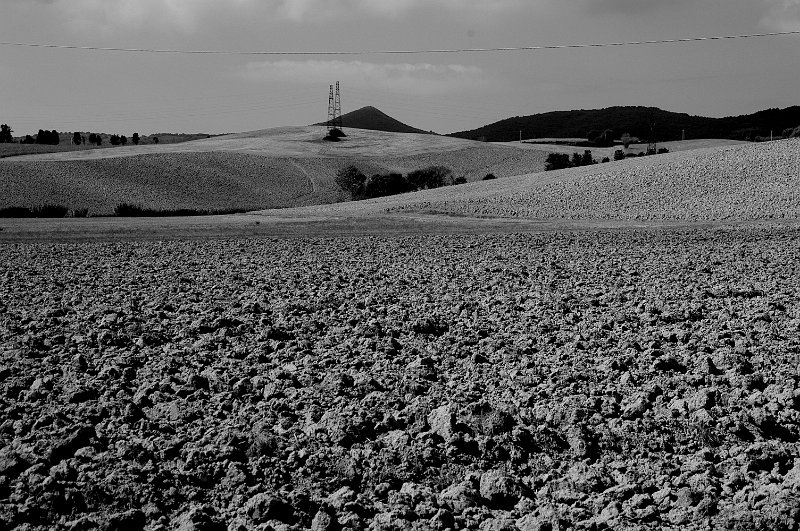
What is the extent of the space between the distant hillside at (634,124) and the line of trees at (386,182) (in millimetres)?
62080

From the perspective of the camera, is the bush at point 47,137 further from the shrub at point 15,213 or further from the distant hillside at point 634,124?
the shrub at point 15,213

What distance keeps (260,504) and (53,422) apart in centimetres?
242

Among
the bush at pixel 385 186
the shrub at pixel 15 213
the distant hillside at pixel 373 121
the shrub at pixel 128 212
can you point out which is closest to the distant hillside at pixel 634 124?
the distant hillside at pixel 373 121

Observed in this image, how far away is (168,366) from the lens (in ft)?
27.6

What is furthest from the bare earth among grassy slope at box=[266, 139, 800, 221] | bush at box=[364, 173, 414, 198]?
bush at box=[364, 173, 414, 198]

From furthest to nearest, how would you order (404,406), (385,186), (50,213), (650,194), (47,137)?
1. (47,137)
2. (385,186)
3. (50,213)
4. (650,194)
5. (404,406)

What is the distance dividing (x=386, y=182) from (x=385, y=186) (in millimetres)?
399

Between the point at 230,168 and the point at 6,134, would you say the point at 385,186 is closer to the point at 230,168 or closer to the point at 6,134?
the point at 230,168

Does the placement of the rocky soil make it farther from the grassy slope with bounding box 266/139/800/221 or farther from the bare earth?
the grassy slope with bounding box 266/139/800/221

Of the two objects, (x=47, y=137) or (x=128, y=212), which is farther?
(x=47, y=137)

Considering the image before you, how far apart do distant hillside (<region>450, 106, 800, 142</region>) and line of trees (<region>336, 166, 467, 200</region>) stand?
62080 millimetres

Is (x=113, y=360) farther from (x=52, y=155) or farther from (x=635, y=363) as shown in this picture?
(x=52, y=155)

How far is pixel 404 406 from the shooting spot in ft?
23.0

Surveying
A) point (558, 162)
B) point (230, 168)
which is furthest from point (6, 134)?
point (558, 162)
